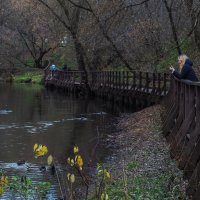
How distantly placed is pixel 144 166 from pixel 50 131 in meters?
10.7

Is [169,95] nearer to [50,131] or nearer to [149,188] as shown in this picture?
[50,131]

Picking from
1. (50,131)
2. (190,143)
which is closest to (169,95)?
(50,131)

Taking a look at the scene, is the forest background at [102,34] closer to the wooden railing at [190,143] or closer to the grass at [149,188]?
the wooden railing at [190,143]

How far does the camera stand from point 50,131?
76.0ft

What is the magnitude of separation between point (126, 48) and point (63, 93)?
39.0 feet

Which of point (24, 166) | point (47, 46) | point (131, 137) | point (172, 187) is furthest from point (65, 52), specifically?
point (172, 187)

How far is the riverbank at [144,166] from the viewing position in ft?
30.9

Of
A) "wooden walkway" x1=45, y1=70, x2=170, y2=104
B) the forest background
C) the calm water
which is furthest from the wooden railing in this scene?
"wooden walkway" x1=45, y1=70, x2=170, y2=104

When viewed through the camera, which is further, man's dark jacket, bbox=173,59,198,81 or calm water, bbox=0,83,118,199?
calm water, bbox=0,83,118,199

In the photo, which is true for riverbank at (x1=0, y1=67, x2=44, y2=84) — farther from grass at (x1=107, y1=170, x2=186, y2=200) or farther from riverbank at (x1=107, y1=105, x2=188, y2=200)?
grass at (x1=107, y1=170, x2=186, y2=200)

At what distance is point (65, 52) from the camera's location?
65812mm

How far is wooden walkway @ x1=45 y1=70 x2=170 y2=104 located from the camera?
95.2ft

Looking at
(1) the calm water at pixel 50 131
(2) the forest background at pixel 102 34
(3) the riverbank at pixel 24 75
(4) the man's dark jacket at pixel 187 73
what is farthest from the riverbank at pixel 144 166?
(3) the riverbank at pixel 24 75

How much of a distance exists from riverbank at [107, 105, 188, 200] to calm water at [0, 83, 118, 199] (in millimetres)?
731
